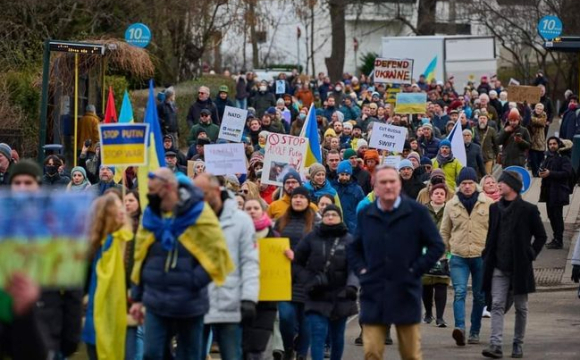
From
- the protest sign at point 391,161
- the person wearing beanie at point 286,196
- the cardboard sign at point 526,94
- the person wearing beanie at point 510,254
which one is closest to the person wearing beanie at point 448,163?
the protest sign at point 391,161

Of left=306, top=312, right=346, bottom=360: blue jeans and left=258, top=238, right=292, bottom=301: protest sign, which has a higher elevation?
left=258, top=238, right=292, bottom=301: protest sign

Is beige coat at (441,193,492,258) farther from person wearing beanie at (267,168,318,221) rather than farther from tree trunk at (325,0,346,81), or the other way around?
tree trunk at (325,0,346,81)

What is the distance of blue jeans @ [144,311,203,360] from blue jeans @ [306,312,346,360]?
1.96m

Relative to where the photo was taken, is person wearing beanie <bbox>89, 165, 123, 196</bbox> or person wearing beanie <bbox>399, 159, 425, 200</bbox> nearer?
person wearing beanie <bbox>89, 165, 123, 196</bbox>

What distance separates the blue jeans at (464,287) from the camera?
15.0 meters

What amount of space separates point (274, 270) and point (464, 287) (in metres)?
3.35

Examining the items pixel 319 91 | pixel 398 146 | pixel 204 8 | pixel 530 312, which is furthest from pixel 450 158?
pixel 319 91

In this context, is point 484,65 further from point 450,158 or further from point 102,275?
point 102,275

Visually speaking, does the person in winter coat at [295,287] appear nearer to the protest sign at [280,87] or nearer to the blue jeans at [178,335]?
the blue jeans at [178,335]

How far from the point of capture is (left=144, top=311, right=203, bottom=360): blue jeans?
34.4 feet

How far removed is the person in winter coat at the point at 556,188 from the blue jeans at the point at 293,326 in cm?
951

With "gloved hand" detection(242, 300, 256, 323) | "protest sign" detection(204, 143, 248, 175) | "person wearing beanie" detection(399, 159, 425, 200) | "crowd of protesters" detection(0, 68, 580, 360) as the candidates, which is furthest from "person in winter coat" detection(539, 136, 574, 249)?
"gloved hand" detection(242, 300, 256, 323)

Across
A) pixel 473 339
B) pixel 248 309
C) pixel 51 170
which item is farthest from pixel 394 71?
pixel 248 309

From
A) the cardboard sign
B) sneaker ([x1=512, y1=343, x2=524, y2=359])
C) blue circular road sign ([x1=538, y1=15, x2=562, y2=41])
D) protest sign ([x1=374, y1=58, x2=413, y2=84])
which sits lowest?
sneaker ([x1=512, y1=343, x2=524, y2=359])
